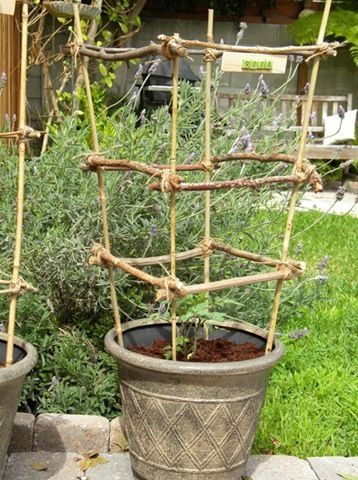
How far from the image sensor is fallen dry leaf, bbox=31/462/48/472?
8.62 ft

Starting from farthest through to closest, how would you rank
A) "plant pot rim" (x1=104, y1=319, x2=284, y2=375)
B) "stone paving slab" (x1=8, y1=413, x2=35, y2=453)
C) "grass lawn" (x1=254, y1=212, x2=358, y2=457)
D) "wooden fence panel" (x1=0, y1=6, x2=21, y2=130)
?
1. "wooden fence panel" (x1=0, y1=6, x2=21, y2=130)
2. "grass lawn" (x1=254, y1=212, x2=358, y2=457)
3. "stone paving slab" (x1=8, y1=413, x2=35, y2=453)
4. "plant pot rim" (x1=104, y1=319, x2=284, y2=375)

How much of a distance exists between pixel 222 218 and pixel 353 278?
1.99m

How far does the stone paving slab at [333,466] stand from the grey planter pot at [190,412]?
1.21ft

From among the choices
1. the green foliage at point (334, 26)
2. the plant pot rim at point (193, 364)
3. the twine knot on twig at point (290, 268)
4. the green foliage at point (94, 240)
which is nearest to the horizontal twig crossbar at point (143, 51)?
the green foliage at point (94, 240)

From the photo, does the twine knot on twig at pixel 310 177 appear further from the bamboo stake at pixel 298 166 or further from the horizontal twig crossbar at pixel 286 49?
the horizontal twig crossbar at pixel 286 49

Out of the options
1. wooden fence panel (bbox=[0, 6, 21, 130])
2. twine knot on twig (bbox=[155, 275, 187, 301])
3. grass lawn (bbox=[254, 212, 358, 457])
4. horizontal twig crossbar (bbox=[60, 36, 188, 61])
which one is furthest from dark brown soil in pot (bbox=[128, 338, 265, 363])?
wooden fence panel (bbox=[0, 6, 21, 130])

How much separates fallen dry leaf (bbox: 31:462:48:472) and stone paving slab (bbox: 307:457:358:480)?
0.95 meters

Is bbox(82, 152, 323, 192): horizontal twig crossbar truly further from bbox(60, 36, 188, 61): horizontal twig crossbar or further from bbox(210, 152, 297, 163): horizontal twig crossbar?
bbox(60, 36, 188, 61): horizontal twig crossbar

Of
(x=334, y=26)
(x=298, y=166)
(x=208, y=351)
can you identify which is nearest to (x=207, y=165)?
(x=298, y=166)

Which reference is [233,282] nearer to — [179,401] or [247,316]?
[179,401]

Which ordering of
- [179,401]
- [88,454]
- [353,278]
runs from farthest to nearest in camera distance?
[353,278] < [88,454] < [179,401]

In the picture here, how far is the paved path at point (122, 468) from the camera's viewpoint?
261 centimetres

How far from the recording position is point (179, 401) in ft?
7.47

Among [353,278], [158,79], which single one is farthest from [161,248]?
[158,79]
